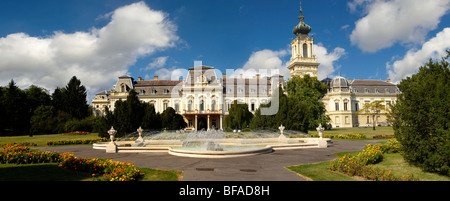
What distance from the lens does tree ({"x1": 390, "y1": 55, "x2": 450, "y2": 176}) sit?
7449mm

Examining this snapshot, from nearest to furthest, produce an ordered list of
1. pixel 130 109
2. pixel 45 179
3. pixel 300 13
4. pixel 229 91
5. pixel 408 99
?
pixel 45 179 < pixel 408 99 < pixel 130 109 < pixel 229 91 < pixel 300 13

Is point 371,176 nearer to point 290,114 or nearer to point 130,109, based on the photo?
point 290,114

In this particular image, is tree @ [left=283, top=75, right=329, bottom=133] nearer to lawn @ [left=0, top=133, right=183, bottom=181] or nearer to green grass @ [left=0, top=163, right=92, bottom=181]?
lawn @ [left=0, top=133, right=183, bottom=181]

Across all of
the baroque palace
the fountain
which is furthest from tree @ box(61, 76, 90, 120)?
the fountain

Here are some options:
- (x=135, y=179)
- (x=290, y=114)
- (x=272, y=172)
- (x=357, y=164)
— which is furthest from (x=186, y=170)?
(x=290, y=114)

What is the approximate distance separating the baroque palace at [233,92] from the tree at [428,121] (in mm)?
45792

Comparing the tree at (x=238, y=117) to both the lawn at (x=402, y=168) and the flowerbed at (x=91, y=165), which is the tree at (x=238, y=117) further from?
the flowerbed at (x=91, y=165)

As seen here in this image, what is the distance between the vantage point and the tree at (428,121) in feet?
24.4

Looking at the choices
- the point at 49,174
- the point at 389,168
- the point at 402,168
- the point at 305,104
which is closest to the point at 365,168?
the point at 389,168

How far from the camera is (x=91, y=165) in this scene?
8.88m

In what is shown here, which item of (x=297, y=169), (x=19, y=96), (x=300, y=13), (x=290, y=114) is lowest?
(x=297, y=169)

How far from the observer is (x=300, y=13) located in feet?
233

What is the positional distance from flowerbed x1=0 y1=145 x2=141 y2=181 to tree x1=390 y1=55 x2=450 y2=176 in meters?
8.74

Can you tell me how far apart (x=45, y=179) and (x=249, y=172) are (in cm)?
626
